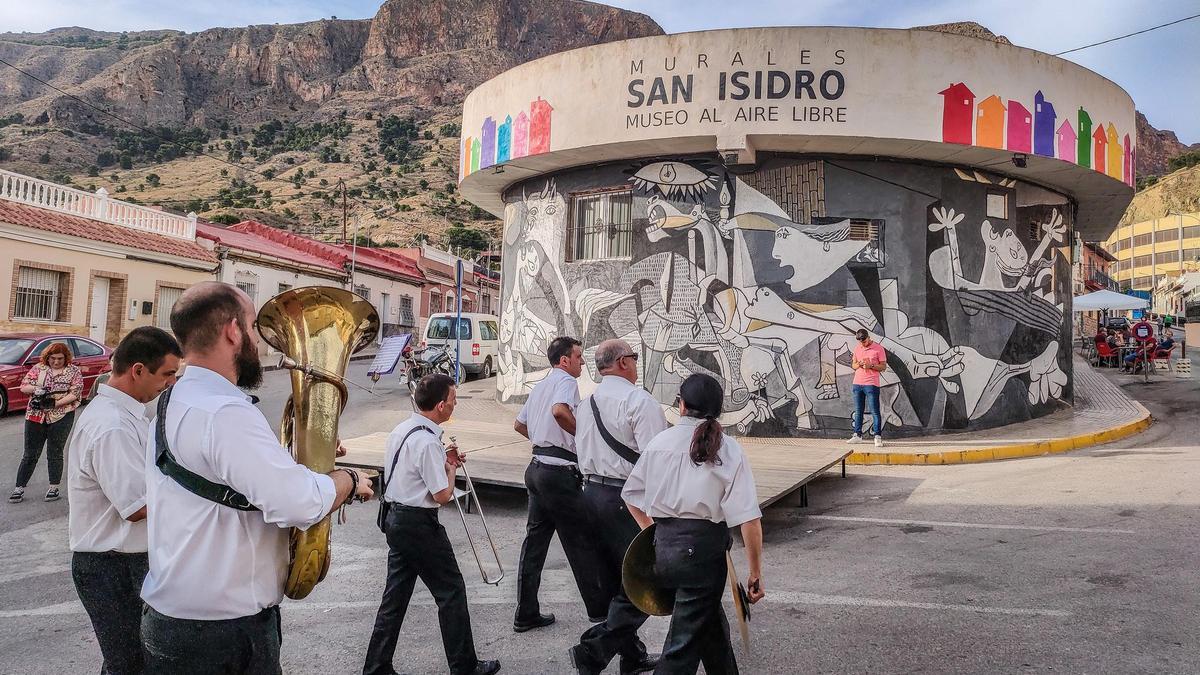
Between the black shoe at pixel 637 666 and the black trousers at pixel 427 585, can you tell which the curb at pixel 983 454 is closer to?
the black shoe at pixel 637 666

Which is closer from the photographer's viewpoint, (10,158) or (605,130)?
(605,130)

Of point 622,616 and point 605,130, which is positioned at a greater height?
point 605,130

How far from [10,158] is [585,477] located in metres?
89.4

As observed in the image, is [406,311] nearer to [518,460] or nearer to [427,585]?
[518,460]

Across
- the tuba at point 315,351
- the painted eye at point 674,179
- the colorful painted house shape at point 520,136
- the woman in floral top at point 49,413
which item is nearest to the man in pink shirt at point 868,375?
the painted eye at point 674,179

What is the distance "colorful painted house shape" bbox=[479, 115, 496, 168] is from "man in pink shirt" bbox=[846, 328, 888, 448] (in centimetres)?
681

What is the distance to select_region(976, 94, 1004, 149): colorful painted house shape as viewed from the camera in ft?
37.0

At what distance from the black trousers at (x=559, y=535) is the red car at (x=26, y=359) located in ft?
34.5

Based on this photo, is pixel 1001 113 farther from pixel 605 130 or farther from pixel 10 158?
pixel 10 158

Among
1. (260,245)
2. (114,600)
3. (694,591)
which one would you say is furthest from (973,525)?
(260,245)

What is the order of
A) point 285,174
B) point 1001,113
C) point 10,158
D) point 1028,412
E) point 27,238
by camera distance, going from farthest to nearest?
point 285,174
point 10,158
point 27,238
point 1028,412
point 1001,113

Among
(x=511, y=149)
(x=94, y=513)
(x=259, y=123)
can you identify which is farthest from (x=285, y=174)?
(x=94, y=513)

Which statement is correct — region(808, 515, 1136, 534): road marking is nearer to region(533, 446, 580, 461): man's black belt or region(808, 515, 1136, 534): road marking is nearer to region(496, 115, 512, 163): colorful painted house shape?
region(533, 446, 580, 461): man's black belt

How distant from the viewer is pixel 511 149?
13.1 metres
